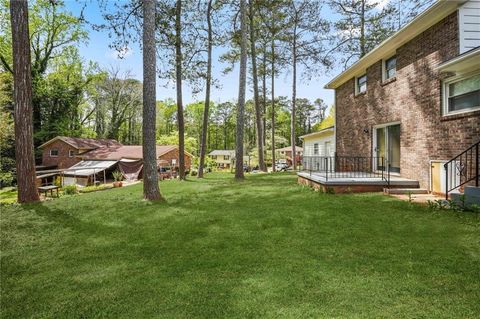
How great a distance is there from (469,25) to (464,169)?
3519mm

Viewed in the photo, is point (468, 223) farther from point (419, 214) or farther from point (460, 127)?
point (460, 127)

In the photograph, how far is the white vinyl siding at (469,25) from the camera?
6480 mm

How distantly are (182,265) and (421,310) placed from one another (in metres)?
2.44

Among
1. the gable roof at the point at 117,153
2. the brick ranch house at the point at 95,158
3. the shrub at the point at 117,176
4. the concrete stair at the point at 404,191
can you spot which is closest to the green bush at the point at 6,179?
the brick ranch house at the point at 95,158

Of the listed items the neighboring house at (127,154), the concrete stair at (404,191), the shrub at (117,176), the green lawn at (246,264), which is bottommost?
the shrub at (117,176)

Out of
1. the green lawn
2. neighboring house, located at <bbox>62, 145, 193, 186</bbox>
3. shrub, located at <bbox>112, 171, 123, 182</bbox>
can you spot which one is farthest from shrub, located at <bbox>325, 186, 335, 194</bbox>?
shrub, located at <bbox>112, 171, 123, 182</bbox>

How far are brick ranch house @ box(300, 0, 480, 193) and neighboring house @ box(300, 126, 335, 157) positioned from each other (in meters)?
3.22

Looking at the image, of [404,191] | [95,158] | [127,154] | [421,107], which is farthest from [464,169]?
[95,158]

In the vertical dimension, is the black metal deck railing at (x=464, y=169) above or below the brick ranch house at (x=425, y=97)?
below

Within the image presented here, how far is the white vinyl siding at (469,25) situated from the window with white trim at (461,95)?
78cm

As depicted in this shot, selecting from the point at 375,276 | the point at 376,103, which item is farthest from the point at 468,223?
the point at 376,103

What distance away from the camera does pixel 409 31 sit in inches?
316

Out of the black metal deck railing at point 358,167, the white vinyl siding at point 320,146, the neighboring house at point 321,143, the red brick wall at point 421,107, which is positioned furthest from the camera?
the white vinyl siding at point 320,146

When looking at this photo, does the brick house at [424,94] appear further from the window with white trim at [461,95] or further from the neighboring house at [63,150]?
the neighboring house at [63,150]
